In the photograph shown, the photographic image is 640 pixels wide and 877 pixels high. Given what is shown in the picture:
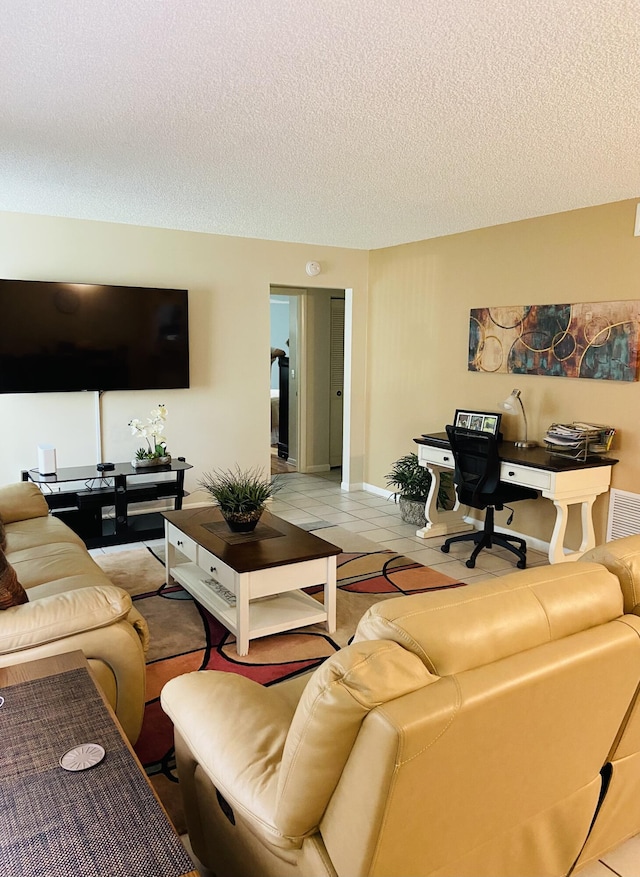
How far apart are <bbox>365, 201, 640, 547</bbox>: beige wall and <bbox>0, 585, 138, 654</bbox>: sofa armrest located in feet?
11.2

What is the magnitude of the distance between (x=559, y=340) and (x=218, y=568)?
290 centimetres

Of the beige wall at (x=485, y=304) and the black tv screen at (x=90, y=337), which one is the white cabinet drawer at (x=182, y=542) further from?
the beige wall at (x=485, y=304)

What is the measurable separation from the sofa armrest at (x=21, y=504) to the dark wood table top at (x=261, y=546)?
31.1 inches

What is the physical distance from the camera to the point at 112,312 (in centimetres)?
490

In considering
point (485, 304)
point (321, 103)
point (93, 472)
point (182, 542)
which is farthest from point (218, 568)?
point (485, 304)

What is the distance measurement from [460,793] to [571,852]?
68 centimetres

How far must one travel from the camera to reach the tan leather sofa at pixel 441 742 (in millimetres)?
1064

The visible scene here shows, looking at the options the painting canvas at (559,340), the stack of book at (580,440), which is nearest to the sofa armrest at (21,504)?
the stack of book at (580,440)

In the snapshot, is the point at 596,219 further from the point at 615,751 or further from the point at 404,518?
the point at 615,751

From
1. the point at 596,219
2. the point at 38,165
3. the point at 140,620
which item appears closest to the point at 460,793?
the point at 140,620

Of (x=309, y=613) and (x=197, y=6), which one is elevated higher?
(x=197, y=6)

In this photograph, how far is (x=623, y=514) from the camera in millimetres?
4090

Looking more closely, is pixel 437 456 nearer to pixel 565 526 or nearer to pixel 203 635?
pixel 565 526

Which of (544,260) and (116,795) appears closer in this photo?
(116,795)
